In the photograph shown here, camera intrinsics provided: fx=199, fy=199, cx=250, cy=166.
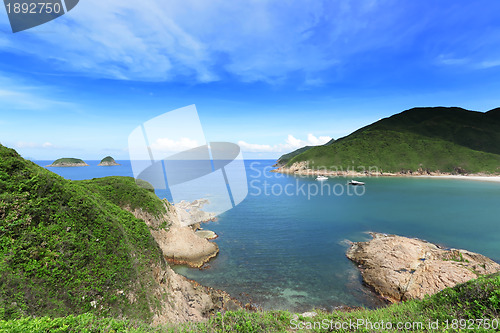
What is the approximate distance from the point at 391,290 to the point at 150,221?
95.7 ft

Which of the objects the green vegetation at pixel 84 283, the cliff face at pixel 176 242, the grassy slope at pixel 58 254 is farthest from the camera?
the cliff face at pixel 176 242

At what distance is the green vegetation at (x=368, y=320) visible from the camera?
7004 mm

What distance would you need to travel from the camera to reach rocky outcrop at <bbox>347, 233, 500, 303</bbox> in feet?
64.0

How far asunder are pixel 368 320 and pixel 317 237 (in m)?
28.9

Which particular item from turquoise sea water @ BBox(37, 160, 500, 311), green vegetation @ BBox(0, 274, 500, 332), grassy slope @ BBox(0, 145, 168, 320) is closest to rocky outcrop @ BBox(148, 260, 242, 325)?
grassy slope @ BBox(0, 145, 168, 320)

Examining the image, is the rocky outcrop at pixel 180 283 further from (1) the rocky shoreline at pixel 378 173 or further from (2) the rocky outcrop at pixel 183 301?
(1) the rocky shoreline at pixel 378 173

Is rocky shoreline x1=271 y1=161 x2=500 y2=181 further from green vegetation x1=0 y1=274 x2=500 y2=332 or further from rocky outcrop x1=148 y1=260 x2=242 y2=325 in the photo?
green vegetation x1=0 y1=274 x2=500 y2=332

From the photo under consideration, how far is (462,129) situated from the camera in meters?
187

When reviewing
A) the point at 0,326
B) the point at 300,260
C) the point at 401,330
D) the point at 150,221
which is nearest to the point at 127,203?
the point at 150,221

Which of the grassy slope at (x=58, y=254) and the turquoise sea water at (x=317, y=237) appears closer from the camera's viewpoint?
the grassy slope at (x=58, y=254)

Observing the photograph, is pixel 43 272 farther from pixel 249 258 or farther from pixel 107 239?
pixel 249 258

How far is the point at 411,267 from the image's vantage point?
76.0 ft

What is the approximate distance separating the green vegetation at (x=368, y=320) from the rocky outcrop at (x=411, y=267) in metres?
10.7

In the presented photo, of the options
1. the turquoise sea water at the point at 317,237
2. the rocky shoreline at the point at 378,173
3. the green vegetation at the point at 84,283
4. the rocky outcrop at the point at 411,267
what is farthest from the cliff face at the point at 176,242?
the rocky shoreline at the point at 378,173
